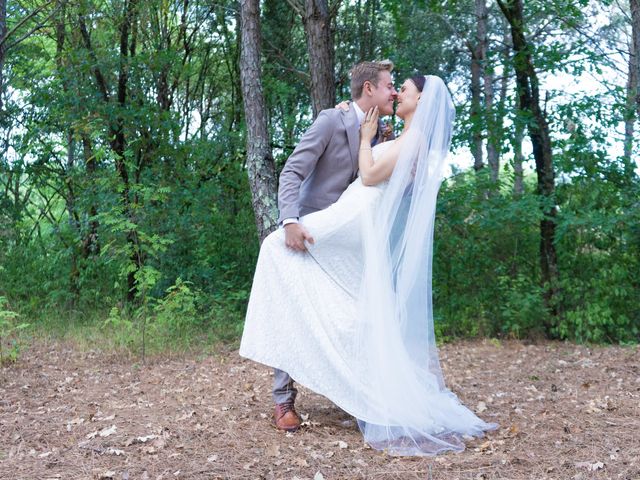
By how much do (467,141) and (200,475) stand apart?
276 inches

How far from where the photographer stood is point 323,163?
479cm

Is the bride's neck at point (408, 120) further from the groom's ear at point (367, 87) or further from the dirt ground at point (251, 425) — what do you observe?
the dirt ground at point (251, 425)

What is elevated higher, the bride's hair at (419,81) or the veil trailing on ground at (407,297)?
the bride's hair at (419,81)

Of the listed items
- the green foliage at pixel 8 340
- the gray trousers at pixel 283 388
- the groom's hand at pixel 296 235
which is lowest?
the gray trousers at pixel 283 388

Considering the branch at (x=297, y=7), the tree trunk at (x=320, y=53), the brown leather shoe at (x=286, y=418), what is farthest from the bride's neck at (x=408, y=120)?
the branch at (x=297, y=7)

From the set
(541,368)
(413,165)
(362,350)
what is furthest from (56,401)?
(541,368)

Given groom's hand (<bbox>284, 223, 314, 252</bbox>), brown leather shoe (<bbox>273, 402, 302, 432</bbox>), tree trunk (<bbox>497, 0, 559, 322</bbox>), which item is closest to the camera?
groom's hand (<bbox>284, 223, 314, 252</bbox>)

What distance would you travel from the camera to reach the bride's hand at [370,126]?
4633 millimetres

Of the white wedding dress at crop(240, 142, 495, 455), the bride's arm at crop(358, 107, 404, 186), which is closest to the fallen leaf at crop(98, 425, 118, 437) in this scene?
the white wedding dress at crop(240, 142, 495, 455)

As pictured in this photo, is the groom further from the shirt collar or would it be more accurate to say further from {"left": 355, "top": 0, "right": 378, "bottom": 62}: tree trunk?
{"left": 355, "top": 0, "right": 378, "bottom": 62}: tree trunk

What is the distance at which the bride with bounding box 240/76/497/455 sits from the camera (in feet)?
14.7

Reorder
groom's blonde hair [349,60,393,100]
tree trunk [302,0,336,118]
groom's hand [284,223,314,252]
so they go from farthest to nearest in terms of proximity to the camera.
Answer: tree trunk [302,0,336,118], groom's blonde hair [349,60,393,100], groom's hand [284,223,314,252]

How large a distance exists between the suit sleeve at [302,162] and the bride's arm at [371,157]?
209 mm

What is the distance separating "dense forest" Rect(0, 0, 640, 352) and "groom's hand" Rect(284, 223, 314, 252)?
2936 mm
